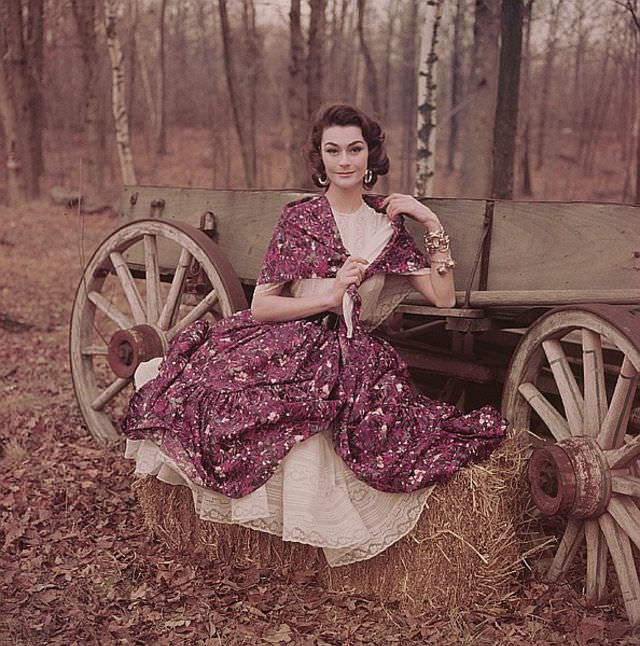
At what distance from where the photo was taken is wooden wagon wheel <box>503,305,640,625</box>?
2.86 m

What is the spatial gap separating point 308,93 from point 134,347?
7689 mm

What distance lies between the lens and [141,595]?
3312mm

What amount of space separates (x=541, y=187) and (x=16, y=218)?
12.6 m

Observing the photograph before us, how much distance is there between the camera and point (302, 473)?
3.06 metres

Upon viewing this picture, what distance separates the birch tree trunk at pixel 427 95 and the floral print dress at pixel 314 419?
114 inches

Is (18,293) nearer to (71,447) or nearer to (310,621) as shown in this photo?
(71,447)

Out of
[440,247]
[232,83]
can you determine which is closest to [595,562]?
[440,247]

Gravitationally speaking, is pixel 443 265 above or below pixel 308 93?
below

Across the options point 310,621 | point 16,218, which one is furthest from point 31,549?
point 16,218

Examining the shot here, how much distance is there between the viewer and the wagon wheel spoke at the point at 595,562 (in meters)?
3.01

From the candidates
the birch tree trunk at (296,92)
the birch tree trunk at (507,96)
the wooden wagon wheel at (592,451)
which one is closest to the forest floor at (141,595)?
the wooden wagon wheel at (592,451)

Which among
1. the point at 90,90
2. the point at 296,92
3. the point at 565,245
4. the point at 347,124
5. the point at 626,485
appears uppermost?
the point at 90,90

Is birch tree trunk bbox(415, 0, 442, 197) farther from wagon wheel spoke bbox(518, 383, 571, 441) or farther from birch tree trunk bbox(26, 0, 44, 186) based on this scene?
birch tree trunk bbox(26, 0, 44, 186)

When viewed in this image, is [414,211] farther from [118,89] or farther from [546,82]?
[546,82]
